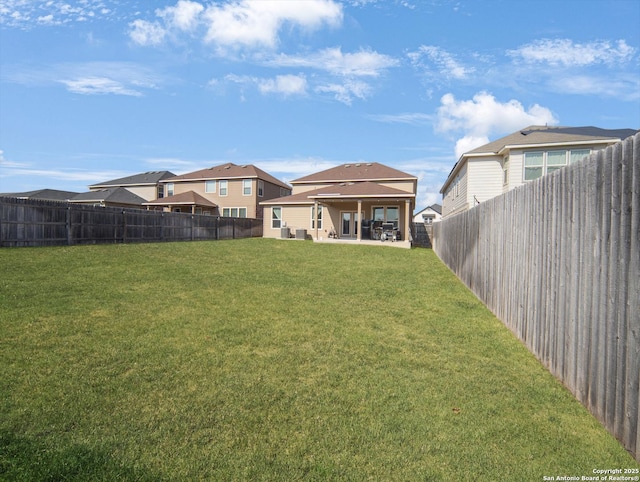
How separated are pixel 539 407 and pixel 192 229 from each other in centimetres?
2373

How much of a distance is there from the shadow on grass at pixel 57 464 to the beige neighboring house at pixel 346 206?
68.6 feet

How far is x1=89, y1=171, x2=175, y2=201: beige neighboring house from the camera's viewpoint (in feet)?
135

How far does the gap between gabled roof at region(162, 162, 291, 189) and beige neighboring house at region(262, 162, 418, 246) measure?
555cm

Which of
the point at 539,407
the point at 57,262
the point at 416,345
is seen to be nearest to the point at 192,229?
the point at 57,262

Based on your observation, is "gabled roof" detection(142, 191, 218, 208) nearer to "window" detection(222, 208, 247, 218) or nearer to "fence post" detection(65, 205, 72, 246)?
"window" detection(222, 208, 247, 218)

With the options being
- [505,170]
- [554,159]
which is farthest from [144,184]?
[554,159]

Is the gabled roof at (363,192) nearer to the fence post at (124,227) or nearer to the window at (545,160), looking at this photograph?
the window at (545,160)

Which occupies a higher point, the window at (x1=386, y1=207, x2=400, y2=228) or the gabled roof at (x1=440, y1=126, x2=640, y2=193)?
the gabled roof at (x1=440, y1=126, x2=640, y2=193)

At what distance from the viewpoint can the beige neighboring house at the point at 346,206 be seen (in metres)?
24.4

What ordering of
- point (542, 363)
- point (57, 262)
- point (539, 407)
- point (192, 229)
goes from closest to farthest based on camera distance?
1. point (539, 407)
2. point (542, 363)
3. point (57, 262)
4. point (192, 229)

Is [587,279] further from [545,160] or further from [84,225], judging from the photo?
[545,160]

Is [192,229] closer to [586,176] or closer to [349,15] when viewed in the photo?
[349,15]

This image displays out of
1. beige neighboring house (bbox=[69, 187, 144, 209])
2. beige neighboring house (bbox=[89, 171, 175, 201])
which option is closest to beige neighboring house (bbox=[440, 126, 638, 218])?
beige neighboring house (bbox=[69, 187, 144, 209])

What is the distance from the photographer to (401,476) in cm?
234
